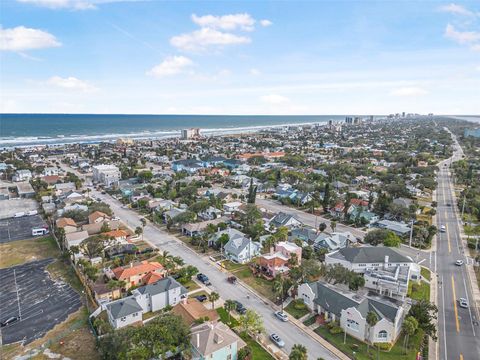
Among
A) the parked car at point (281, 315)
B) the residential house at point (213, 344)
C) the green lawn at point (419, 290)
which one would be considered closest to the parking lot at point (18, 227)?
the residential house at point (213, 344)

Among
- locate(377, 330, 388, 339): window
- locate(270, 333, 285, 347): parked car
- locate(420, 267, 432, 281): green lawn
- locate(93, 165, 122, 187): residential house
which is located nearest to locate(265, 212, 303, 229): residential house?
locate(420, 267, 432, 281): green lawn

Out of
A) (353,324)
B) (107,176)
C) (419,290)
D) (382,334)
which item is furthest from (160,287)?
(107,176)

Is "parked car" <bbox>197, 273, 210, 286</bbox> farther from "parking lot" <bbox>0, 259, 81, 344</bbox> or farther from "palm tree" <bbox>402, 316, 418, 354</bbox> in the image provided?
"palm tree" <bbox>402, 316, 418, 354</bbox>

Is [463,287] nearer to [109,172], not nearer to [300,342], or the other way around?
[300,342]

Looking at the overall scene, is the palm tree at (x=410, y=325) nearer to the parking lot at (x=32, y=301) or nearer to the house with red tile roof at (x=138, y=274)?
the house with red tile roof at (x=138, y=274)

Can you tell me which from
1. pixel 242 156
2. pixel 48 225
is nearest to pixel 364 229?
pixel 48 225

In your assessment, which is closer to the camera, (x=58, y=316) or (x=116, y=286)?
(x=58, y=316)
